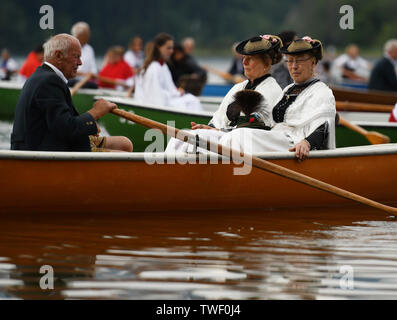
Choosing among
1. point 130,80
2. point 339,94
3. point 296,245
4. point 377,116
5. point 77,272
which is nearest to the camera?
point 77,272

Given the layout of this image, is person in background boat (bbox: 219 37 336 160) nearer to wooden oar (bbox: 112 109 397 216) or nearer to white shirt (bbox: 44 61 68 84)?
wooden oar (bbox: 112 109 397 216)

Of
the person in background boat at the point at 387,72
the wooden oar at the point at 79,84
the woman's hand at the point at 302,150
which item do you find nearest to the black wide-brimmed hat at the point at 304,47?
the woman's hand at the point at 302,150

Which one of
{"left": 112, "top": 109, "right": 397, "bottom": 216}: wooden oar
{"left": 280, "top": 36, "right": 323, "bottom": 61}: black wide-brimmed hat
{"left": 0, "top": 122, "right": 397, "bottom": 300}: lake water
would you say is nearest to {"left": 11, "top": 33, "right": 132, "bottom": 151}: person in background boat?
{"left": 112, "top": 109, "right": 397, "bottom": 216}: wooden oar

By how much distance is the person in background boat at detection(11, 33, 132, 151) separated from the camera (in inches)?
224

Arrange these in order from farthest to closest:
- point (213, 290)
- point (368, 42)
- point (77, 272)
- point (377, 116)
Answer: point (368, 42), point (377, 116), point (77, 272), point (213, 290)

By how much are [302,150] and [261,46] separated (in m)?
0.86

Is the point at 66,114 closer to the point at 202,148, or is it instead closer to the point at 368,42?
the point at 202,148

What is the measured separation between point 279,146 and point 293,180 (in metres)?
0.30

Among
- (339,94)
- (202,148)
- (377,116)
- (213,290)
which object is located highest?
(339,94)

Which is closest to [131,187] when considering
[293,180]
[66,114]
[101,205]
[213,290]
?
[101,205]

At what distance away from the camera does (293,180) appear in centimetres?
648

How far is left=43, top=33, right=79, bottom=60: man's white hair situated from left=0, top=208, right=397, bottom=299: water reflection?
3.91 feet

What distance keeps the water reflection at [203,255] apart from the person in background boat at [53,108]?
0.61m

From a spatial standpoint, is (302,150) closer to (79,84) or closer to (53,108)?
(53,108)
